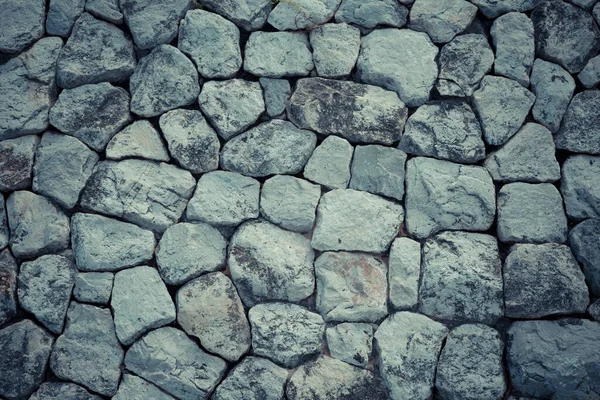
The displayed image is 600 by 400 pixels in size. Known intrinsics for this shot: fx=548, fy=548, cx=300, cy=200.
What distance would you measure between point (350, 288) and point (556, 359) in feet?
3.46

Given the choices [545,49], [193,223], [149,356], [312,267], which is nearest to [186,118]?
[193,223]

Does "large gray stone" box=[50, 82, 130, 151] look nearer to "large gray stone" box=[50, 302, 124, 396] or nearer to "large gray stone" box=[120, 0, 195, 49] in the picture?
"large gray stone" box=[120, 0, 195, 49]

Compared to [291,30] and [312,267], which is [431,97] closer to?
[291,30]

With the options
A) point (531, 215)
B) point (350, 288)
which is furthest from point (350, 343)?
point (531, 215)

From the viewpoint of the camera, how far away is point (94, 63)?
2.80 meters

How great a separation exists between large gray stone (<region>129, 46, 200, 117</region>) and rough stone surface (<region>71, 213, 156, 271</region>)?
23.3 inches

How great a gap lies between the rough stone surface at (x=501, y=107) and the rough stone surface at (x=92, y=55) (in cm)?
183

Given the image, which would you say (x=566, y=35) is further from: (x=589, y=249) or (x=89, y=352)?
(x=89, y=352)

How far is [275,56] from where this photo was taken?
2842 millimetres

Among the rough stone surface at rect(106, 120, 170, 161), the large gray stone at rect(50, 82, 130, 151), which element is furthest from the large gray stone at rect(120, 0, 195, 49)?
the rough stone surface at rect(106, 120, 170, 161)

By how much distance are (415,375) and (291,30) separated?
1.87m

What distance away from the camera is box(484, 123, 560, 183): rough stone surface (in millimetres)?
2814

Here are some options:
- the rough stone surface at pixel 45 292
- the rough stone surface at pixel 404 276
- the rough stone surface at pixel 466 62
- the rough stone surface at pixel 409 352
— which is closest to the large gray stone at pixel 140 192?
the rough stone surface at pixel 45 292

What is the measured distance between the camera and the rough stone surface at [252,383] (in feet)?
8.77
